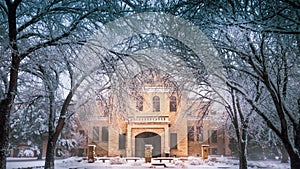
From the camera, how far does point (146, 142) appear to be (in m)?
27.7

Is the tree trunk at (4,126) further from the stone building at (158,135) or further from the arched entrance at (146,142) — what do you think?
the arched entrance at (146,142)

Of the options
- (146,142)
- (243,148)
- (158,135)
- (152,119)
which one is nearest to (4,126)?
(243,148)

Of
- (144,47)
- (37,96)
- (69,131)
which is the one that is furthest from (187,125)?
(144,47)

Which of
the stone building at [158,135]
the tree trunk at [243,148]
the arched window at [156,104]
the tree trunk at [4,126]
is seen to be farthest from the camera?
the arched window at [156,104]

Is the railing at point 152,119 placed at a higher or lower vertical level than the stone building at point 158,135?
higher

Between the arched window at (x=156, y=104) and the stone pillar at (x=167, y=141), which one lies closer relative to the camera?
the stone pillar at (x=167, y=141)

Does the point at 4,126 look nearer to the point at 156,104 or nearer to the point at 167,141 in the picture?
the point at 167,141

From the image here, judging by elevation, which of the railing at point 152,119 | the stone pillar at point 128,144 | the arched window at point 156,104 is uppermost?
the arched window at point 156,104

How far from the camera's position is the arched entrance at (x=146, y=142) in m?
27.5

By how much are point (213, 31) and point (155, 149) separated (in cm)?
2298

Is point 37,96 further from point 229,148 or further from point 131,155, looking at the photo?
point 229,148

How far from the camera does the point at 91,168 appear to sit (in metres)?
15.9

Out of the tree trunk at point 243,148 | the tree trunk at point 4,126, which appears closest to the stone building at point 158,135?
the tree trunk at point 243,148

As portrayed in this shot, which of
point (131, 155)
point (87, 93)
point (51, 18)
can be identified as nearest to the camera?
point (51, 18)
